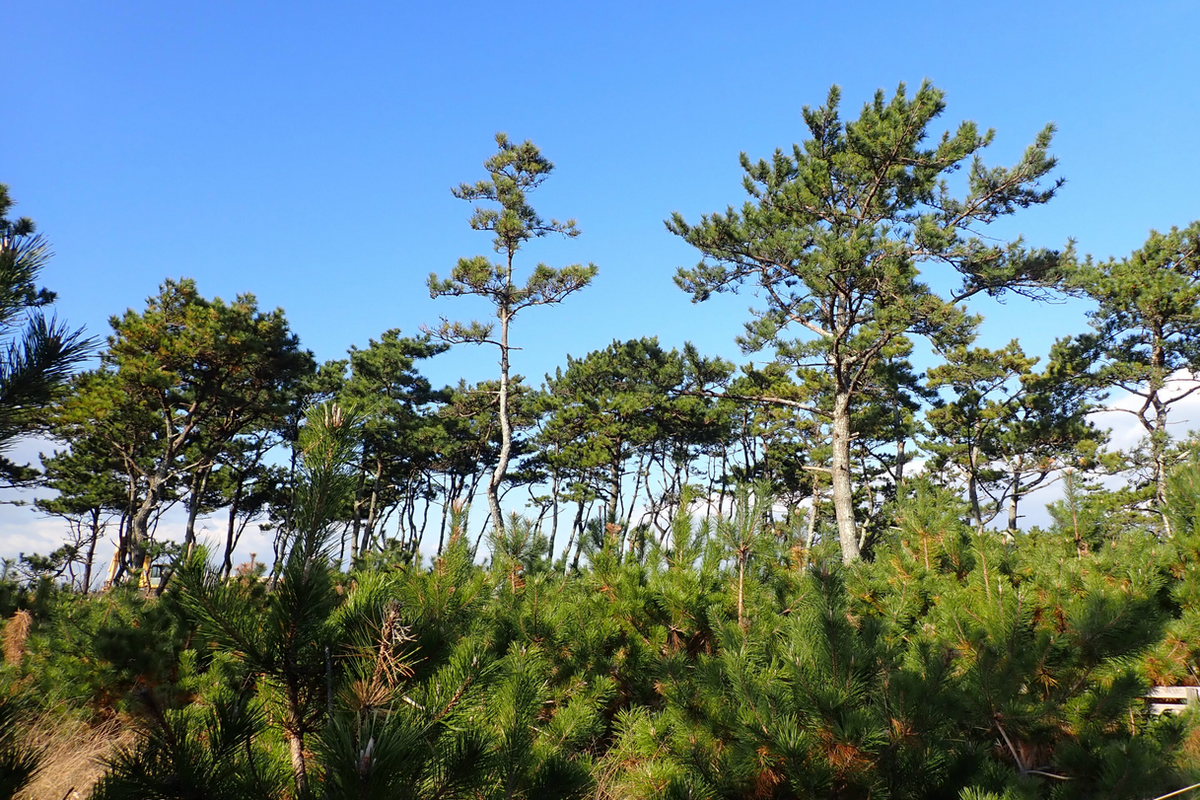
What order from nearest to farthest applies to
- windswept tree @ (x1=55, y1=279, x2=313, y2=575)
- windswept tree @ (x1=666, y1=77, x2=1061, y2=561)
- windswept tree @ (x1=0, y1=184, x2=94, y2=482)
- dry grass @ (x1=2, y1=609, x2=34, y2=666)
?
windswept tree @ (x1=0, y1=184, x2=94, y2=482) → dry grass @ (x1=2, y1=609, x2=34, y2=666) → windswept tree @ (x1=666, y1=77, x2=1061, y2=561) → windswept tree @ (x1=55, y1=279, x2=313, y2=575)

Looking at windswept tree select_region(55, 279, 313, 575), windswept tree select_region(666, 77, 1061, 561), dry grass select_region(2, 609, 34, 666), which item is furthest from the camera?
windswept tree select_region(55, 279, 313, 575)

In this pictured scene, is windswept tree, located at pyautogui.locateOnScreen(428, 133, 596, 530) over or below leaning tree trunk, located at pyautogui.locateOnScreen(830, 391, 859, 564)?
over

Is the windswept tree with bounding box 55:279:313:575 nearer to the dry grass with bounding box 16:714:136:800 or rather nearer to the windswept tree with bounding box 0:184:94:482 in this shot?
the dry grass with bounding box 16:714:136:800

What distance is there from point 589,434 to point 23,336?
1144 inches

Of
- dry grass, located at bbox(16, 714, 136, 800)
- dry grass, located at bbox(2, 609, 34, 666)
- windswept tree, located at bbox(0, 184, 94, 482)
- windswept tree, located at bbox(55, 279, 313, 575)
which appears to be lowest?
dry grass, located at bbox(16, 714, 136, 800)

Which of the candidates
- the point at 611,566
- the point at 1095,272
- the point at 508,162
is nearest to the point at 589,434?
the point at 508,162

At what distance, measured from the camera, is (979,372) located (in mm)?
14352

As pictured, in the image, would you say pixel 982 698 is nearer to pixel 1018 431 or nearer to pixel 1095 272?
pixel 1095 272

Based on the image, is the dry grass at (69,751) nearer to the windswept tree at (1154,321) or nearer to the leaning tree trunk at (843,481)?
the leaning tree trunk at (843,481)

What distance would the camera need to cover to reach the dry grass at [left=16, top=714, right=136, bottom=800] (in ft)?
11.6

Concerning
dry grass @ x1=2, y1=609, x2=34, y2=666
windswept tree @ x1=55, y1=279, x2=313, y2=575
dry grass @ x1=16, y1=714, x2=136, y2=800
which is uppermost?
windswept tree @ x1=55, y1=279, x2=313, y2=575

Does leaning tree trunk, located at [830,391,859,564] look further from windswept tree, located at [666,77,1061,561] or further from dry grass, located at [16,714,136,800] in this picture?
dry grass, located at [16,714,136,800]

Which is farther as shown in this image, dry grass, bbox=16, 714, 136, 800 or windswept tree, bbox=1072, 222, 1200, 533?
windswept tree, bbox=1072, 222, 1200, 533

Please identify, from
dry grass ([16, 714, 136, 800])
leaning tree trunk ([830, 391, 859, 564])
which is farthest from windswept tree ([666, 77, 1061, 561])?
dry grass ([16, 714, 136, 800])
